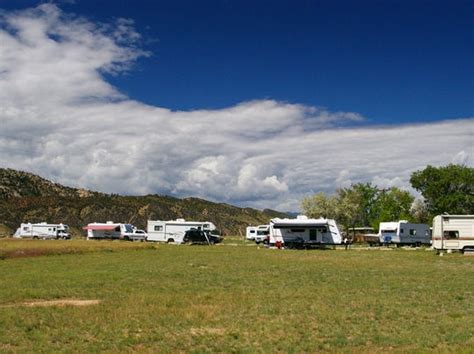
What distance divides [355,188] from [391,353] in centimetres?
9754

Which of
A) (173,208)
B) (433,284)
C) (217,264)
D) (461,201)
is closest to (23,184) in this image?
(173,208)

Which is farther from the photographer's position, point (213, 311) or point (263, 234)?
point (263, 234)

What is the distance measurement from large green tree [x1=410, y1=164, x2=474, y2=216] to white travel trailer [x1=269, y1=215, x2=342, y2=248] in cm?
3831

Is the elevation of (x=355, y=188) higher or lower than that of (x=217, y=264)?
higher

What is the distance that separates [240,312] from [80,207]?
120 metres

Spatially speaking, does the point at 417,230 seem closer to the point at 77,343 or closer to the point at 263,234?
Result: the point at 263,234

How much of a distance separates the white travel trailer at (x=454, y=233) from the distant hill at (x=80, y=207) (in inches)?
3156

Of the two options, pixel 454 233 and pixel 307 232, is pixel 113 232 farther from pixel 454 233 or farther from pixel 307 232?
pixel 454 233

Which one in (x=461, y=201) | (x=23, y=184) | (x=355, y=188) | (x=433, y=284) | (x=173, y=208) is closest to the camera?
(x=433, y=284)

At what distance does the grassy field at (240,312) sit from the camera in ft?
40.8

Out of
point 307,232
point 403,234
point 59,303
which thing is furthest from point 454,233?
point 59,303

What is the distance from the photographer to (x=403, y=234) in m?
68.9

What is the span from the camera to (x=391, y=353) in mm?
11320

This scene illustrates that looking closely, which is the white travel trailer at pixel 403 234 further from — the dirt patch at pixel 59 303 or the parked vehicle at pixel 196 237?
the dirt patch at pixel 59 303
